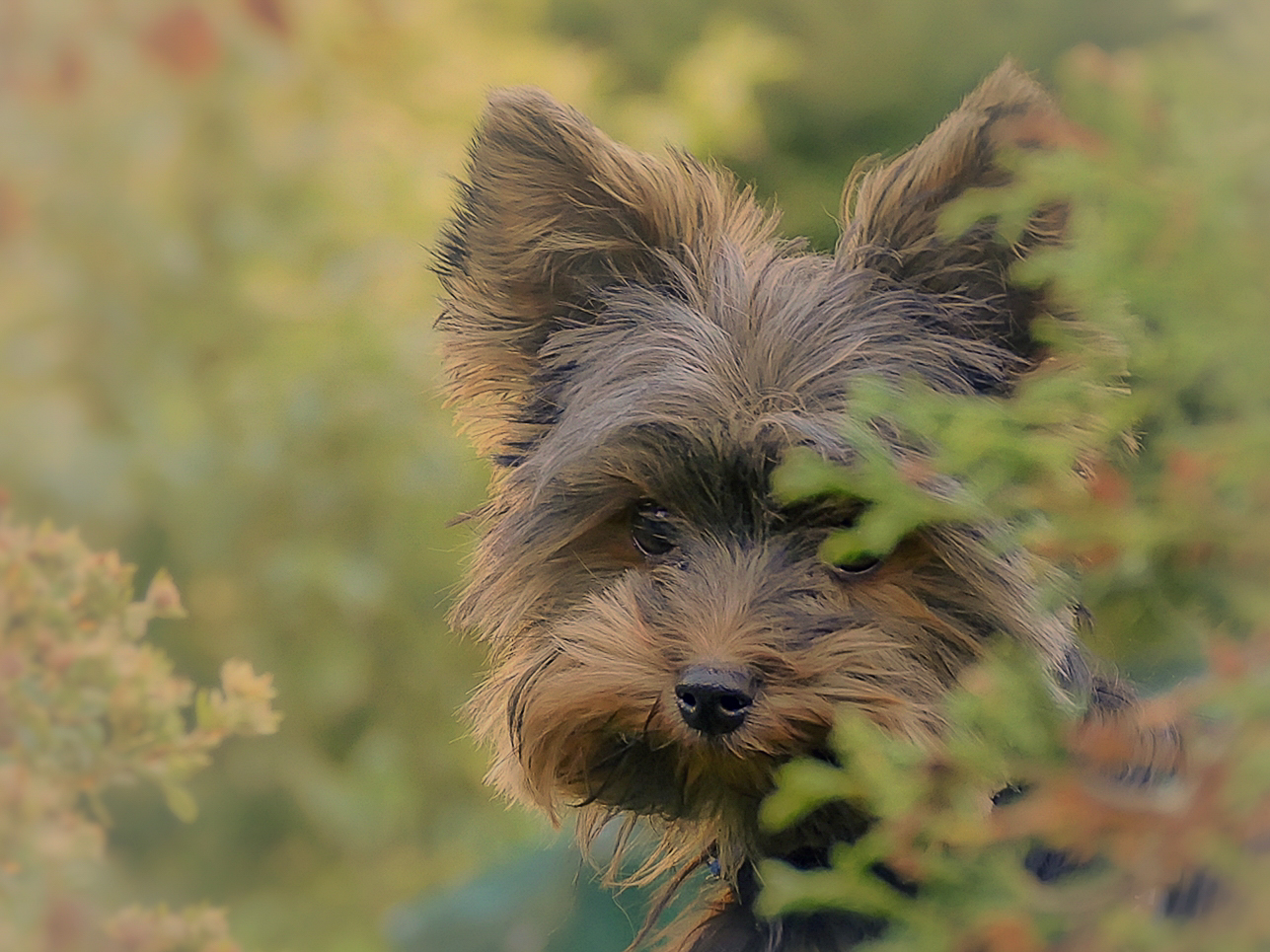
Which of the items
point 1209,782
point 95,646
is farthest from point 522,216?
point 1209,782

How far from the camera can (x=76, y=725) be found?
2.40 m

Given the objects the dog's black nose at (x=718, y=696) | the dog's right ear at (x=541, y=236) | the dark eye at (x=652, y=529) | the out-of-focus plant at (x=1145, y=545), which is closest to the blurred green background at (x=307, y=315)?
the dog's right ear at (x=541, y=236)

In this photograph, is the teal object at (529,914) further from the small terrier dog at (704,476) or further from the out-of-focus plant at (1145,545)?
the out-of-focus plant at (1145,545)

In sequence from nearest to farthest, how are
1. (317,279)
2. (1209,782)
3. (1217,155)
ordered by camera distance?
(1209,782) < (1217,155) < (317,279)

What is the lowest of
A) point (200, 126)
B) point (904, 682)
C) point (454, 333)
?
point (904, 682)

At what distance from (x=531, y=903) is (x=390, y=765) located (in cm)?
167

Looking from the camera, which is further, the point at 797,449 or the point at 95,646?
the point at 95,646

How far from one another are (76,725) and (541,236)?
1.23 meters

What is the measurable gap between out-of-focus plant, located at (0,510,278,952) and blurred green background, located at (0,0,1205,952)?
238 cm

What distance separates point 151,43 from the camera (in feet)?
15.9

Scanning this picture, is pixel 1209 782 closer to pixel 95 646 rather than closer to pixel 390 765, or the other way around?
pixel 95 646

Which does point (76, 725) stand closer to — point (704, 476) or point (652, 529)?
point (652, 529)

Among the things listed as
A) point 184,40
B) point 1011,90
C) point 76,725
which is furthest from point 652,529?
point 184,40

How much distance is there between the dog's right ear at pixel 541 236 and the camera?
2.46 m
